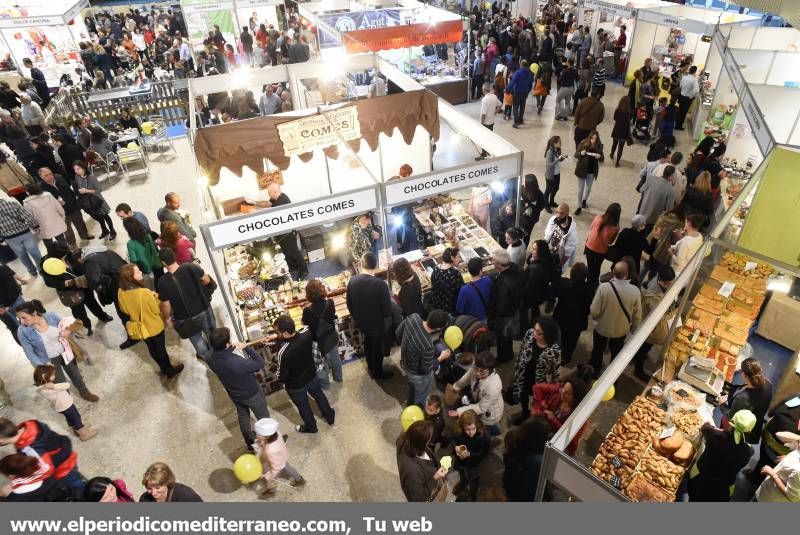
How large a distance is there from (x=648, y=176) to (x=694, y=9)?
9908mm

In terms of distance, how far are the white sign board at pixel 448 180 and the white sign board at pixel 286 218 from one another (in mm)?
286

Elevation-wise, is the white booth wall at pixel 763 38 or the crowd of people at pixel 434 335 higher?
the white booth wall at pixel 763 38

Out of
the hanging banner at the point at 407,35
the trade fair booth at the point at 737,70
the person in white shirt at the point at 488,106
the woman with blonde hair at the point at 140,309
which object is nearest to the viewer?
the woman with blonde hair at the point at 140,309

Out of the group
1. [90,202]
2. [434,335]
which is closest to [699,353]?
[434,335]

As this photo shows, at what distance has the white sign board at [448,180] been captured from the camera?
17.7 ft

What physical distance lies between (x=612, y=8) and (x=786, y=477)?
13593 mm

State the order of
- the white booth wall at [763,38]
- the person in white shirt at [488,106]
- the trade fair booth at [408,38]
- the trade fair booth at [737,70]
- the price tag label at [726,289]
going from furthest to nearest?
the trade fair booth at [408,38] < the white booth wall at [763,38] < the person in white shirt at [488,106] < the trade fair booth at [737,70] < the price tag label at [726,289]

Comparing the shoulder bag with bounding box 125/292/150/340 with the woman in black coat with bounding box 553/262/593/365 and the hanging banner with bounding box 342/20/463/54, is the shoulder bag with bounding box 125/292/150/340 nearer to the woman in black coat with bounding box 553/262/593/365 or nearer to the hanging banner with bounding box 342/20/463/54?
the woman in black coat with bounding box 553/262/593/365

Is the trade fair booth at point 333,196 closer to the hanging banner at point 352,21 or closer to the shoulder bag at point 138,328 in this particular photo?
the shoulder bag at point 138,328

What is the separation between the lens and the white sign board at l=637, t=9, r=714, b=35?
35.2 ft

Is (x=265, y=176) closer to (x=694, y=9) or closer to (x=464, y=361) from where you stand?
(x=464, y=361)

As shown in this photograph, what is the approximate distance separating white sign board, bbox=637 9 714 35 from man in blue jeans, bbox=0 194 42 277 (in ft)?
44.1

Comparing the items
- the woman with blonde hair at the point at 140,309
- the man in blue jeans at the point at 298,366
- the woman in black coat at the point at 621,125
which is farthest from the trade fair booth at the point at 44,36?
the woman in black coat at the point at 621,125

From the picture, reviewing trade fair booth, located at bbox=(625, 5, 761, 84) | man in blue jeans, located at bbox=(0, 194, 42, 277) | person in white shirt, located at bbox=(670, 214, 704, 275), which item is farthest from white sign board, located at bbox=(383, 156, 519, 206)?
trade fair booth, located at bbox=(625, 5, 761, 84)
